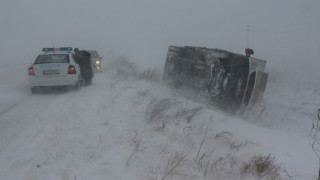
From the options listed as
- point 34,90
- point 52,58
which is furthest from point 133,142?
point 52,58

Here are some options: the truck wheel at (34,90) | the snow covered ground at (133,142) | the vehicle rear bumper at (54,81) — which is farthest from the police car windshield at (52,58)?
the snow covered ground at (133,142)

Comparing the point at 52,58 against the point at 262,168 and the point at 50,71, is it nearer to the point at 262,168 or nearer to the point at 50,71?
the point at 50,71

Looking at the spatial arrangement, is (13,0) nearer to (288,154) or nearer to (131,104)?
(131,104)

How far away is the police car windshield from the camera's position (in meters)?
10.9

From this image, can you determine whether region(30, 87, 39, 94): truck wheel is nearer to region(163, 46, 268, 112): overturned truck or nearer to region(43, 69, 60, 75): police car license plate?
region(43, 69, 60, 75): police car license plate

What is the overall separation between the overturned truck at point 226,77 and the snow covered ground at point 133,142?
60cm

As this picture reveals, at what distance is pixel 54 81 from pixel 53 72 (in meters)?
0.32

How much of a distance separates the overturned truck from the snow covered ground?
23.6 inches

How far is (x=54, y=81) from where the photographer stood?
1077 cm

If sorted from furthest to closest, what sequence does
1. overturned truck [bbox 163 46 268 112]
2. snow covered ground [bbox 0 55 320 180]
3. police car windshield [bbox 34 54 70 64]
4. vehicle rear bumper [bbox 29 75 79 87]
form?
police car windshield [bbox 34 54 70 64]
vehicle rear bumper [bbox 29 75 79 87]
overturned truck [bbox 163 46 268 112]
snow covered ground [bbox 0 55 320 180]

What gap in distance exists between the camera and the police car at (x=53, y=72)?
10.6 metres

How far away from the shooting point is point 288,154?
16.9 ft

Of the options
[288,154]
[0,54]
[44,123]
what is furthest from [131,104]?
[0,54]

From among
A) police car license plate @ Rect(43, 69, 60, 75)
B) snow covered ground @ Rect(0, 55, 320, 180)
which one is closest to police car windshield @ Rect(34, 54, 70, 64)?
police car license plate @ Rect(43, 69, 60, 75)
